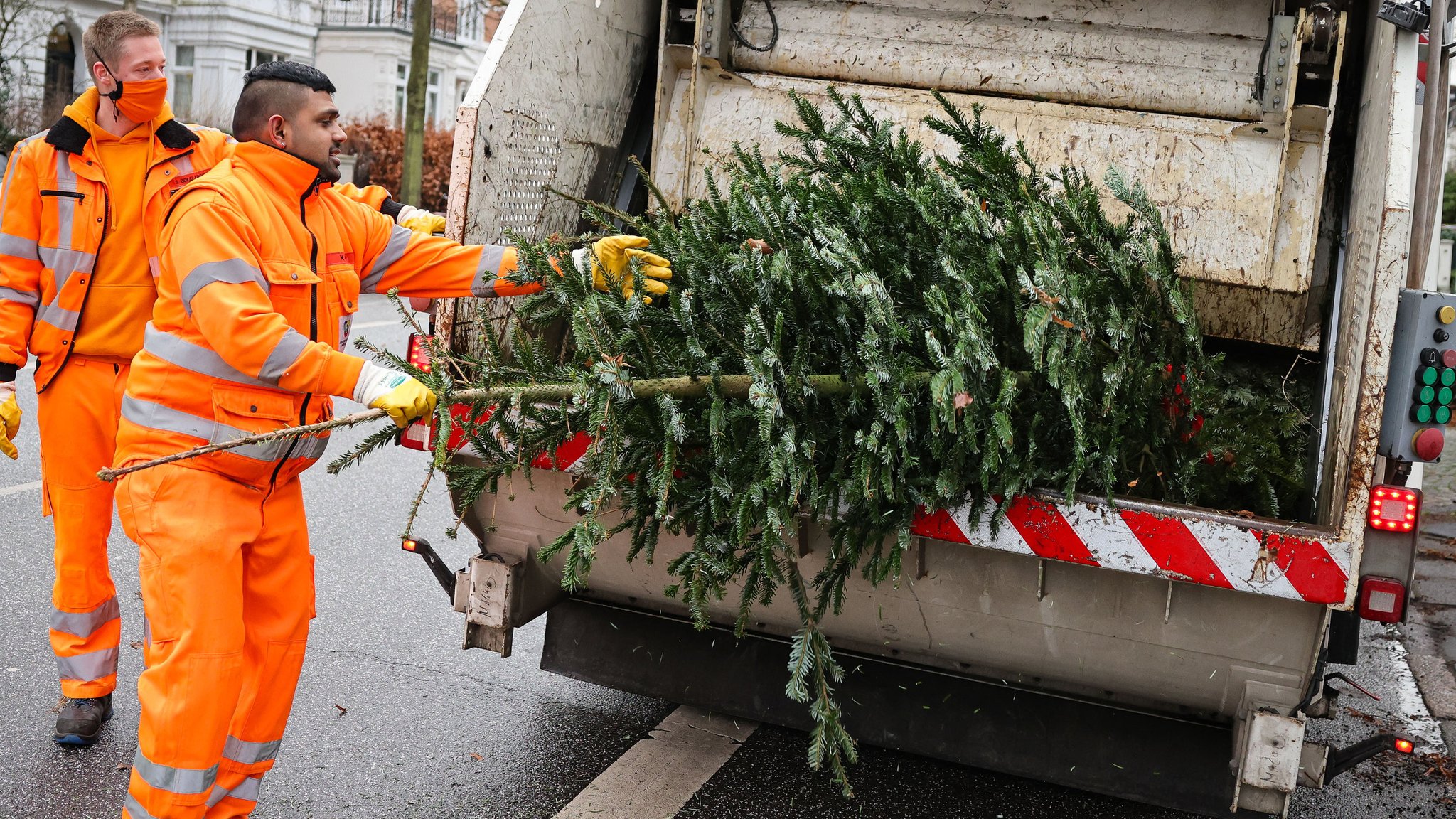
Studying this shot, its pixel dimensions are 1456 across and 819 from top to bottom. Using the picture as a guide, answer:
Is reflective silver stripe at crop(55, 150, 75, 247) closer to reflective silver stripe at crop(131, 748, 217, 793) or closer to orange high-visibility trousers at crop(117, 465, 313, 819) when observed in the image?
orange high-visibility trousers at crop(117, 465, 313, 819)

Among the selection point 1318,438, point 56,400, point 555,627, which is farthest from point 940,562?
point 56,400

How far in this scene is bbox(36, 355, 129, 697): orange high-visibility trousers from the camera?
128 inches

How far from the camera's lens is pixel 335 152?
9.46ft

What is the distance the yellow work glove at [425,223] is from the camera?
3518 millimetres

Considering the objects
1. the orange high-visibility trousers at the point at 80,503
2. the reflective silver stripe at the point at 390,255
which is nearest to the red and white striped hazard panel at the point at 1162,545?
the reflective silver stripe at the point at 390,255

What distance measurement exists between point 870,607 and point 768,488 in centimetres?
69

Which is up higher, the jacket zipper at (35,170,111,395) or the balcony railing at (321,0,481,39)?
the balcony railing at (321,0,481,39)

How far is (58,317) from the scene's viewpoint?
3.22m

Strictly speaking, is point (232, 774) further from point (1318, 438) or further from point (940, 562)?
point (1318, 438)

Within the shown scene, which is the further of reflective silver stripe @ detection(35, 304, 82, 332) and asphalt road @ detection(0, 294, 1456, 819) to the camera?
reflective silver stripe @ detection(35, 304, 82, 332)

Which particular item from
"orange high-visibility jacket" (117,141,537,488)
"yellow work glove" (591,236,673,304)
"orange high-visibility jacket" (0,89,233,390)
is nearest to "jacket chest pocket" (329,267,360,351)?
"orange high-visibility jacket" (117,141,537,488)

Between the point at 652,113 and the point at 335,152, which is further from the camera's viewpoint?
the point at 652,113

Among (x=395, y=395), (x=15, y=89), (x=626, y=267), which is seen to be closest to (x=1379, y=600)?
(x=626, y=267)

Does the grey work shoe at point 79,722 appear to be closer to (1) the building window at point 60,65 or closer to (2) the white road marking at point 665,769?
(2) the white road marking at point 665,769
